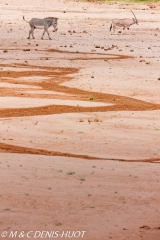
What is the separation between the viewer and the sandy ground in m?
8.68

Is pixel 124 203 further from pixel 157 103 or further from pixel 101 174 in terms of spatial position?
pixel 157 103

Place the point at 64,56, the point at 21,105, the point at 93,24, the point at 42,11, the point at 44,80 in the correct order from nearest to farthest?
1. the point at 21,105
2. the point at 44,80
3. the point at 64,56
4. the point at 93,24
5. the point at 42,11

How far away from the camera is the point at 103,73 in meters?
22.6

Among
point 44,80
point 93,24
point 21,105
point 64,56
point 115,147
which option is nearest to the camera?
point 115,147

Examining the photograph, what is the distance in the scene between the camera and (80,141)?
1340cm

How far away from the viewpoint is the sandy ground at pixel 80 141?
28.5 feet

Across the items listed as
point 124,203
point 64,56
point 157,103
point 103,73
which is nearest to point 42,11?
point 64,56

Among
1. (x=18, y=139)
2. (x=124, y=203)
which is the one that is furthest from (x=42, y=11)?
(x=124, y=203)

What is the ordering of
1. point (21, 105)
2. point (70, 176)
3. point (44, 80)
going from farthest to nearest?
point (44, 80)
point (21, 105)
point (70, 176)

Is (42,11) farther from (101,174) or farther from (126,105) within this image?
(101,174)

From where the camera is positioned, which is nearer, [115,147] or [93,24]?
[115,147]

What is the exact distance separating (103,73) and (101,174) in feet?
38.9

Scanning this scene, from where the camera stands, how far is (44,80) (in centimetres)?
2184

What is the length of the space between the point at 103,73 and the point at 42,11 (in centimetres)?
2866
